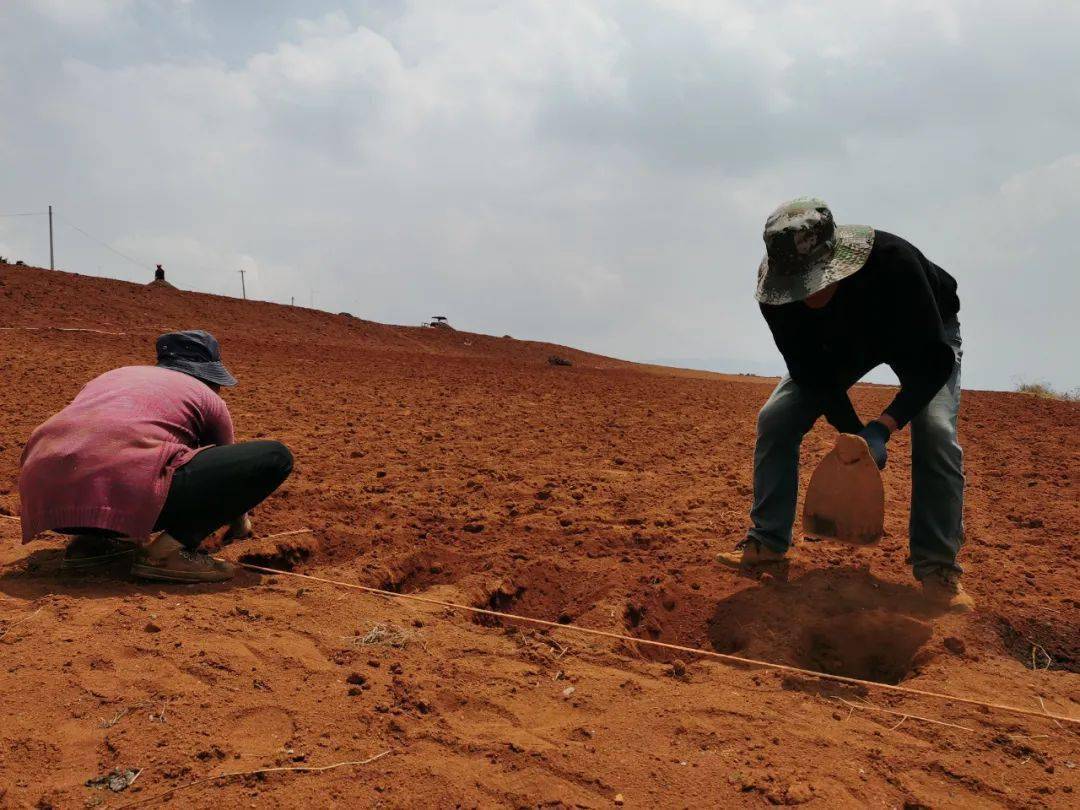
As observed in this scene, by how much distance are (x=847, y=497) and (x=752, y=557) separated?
0.61 metres

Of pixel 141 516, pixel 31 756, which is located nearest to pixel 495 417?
pixel 141 516

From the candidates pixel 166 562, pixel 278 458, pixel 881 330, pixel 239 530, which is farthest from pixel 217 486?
pixel 881 330

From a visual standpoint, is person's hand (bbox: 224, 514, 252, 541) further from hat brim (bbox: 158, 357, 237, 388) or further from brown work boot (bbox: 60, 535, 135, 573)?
hat brim (bbox: 158, 357, 237, 388)

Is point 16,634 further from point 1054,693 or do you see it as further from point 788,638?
point 1054,693

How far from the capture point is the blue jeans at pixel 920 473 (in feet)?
10.2

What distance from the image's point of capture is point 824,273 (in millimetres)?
2791

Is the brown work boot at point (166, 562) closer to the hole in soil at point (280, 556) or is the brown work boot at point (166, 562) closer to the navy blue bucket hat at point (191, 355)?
the hole in soil at point (280, 556)

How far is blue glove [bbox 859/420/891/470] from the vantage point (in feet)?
9.62

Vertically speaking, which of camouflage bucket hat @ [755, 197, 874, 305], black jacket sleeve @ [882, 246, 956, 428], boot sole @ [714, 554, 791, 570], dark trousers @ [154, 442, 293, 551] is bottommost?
boot sole @ [714, 554, 791, 570]

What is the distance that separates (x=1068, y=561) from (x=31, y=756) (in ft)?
13.3

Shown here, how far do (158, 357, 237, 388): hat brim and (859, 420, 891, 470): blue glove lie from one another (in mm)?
2607

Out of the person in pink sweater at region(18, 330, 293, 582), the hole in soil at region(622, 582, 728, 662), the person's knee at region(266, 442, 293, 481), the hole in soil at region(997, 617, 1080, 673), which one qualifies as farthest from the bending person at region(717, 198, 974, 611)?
the person in pink sweater at region(18, 330, 293, 582)

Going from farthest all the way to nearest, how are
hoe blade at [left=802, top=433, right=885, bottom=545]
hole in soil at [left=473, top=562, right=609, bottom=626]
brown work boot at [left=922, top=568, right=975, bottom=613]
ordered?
hole in soil at [left=473, top=562, right=609, bottom=626]
brown work boot at [left=922, top=568, right=975, bottom=613]
hoe blade at [left=802, top=433, right=885, bottom=545]

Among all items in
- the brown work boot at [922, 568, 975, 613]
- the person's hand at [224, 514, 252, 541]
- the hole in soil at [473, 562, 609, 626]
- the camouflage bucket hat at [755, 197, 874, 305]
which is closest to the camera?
the camouflage bucket hat at [755, 197, 874, 305]
